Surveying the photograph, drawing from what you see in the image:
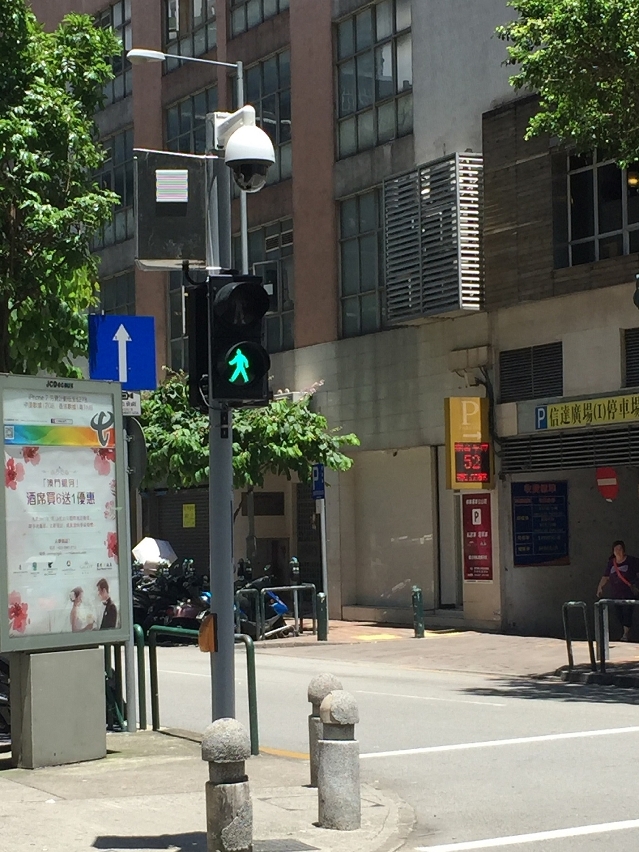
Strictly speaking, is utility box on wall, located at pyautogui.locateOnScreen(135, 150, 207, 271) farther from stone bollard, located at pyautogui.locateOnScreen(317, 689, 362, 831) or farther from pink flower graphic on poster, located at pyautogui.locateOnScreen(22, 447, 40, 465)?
stone bollard, located at pyautogui.locateOnScreen(317, 689, 362, 831)

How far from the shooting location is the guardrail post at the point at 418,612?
25688 millimetres

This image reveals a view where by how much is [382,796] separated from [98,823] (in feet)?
7.12

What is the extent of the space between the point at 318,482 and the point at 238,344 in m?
18.3

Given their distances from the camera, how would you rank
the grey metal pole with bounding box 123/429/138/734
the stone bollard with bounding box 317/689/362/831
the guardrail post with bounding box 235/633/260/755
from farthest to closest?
the grey metal pole with bounding box 123/429/138/734
the guardrail post with bounding box 235/633/260/755
the stone bollard with bounding box 317/689/362/831

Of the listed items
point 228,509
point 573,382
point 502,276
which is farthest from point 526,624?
point 228,509

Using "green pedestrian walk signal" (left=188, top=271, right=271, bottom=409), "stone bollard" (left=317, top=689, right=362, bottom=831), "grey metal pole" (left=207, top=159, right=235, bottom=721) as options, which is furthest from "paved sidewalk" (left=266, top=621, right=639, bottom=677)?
"green pedestrian walk signal" (left=188, top=271, right=271, bottom=409)

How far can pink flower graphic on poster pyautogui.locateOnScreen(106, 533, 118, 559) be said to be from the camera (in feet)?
39.2

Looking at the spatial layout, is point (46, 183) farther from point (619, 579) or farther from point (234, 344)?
point (619, 579)

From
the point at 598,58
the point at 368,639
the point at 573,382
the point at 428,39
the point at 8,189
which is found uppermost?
the point at 428,39

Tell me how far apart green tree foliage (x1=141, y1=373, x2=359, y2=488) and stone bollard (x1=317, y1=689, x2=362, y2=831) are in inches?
708

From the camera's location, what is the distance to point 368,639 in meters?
26.5

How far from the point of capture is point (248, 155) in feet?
31.3

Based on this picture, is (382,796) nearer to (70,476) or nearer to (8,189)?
(70,476)

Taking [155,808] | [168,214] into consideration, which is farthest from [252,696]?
[168,214]
